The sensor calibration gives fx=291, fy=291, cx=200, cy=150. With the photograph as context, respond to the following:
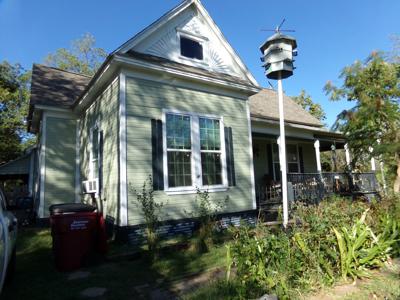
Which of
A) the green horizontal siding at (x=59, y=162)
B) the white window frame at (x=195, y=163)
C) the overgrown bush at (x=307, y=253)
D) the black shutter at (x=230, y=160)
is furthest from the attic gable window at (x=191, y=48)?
the overgrown bush at (x=307, y=253)

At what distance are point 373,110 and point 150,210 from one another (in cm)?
1059

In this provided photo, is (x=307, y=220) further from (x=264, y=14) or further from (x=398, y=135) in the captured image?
(x=398, y=135)

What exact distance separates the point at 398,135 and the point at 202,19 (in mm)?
8911

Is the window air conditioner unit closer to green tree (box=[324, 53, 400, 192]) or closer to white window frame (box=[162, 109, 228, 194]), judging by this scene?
white window frame (box=[162, 109, 228, 194])

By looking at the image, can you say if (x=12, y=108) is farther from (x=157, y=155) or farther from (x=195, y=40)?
(x=157, y=155)

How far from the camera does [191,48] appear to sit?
31.2 feet

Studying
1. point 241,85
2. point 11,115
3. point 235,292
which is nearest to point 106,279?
point 235,292

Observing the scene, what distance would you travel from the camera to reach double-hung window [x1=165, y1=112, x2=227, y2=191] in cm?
776

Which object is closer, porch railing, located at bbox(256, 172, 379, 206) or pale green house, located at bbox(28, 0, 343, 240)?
pale green house, located at bbox(28, 0, 343, 240)

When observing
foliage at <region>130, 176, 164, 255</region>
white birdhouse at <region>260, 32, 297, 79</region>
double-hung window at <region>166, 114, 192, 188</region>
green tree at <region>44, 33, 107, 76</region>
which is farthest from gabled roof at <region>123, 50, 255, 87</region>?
green tree at <region>44, 33, 107, 76</region>

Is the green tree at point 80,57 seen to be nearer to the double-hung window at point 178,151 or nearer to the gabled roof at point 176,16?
the gabled roof at point 176,16

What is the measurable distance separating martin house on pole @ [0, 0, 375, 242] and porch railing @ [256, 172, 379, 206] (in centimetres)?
8

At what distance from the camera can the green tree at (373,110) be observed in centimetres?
1192

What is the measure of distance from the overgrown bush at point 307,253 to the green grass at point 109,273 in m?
1.52
